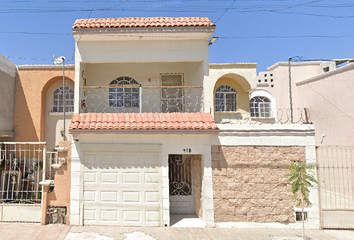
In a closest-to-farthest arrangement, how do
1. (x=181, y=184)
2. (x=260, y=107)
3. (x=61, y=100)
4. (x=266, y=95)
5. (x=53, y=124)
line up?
(x=181, y=184), (x=53, y=124), (x=61, y=100), (x=260, y=107), (x=266, y=95)

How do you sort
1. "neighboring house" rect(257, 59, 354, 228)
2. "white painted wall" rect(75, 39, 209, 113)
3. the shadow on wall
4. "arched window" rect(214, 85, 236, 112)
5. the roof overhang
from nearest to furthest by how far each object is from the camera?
1. the roof overhang
2. "white painted wall" rect(75, 39, 209, 113)
3. "neighboring house" rect(257, 59, 354, 228)
4. the shadow on wall
5. "arched window" rect(214, 85, 236, 112)

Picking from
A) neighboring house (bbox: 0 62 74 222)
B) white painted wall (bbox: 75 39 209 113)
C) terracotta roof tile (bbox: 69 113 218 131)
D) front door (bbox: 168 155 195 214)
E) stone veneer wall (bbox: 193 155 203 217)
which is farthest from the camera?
neighboring house (bbox: 0 62 74 222)

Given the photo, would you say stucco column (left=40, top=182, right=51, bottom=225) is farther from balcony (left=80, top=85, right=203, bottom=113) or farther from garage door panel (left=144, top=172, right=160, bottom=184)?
balcony (left=80, top=85, right=203, bottom=113)

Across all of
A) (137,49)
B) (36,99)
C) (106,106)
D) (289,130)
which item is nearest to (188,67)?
(137,49)

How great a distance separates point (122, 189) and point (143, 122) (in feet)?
8.22

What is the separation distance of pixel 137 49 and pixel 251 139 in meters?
5.50

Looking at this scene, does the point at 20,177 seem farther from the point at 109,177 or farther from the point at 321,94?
the point at 321,94

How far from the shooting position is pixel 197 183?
27.8ft

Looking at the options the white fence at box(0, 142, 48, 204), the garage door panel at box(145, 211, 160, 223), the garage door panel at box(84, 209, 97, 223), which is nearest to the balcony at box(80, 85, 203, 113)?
the white fence at box(0, 142, 48, 204)

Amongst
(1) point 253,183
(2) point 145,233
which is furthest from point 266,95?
(2) point 145,233

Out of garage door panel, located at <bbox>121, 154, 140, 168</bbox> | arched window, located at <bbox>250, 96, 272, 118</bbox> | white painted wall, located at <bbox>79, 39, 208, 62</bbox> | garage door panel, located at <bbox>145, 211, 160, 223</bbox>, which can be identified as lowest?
garage door panel, located at <bbox>145, 211, 160, 223</bbox>

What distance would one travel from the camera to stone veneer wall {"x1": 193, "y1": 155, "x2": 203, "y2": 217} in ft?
26.6

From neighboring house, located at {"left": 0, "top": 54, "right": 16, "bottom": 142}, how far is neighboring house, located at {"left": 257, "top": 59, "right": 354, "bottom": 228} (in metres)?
14.9

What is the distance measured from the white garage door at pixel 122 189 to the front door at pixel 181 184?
1521 millimetres
